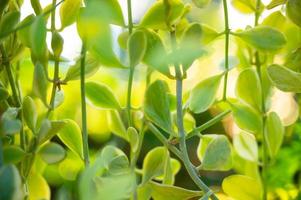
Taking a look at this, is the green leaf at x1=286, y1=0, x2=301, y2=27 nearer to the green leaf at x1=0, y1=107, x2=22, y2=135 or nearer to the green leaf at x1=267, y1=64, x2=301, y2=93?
the green leaf at x1=267, y1=64, x2=301, y2=93

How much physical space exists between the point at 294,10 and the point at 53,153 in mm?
159

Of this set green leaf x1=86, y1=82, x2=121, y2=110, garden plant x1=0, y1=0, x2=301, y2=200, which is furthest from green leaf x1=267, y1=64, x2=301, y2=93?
green leaf x1=86, y1=82, x2=121, y2=110

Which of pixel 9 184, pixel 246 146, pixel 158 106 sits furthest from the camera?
pixel 246 146

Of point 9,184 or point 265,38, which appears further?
point 265,38

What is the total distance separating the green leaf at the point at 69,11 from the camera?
0.35 meters

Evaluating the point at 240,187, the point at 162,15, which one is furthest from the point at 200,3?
the point at 240,187

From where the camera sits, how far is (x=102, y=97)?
375 millimetres

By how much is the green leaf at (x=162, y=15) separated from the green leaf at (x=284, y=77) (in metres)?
0.06

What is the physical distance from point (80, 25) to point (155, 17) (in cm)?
4

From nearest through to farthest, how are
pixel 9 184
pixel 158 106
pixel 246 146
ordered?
pixel 9 184, pixel 158 106, pixel 246 146

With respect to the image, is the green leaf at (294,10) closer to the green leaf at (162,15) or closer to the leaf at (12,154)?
the green leaf at (162,15)

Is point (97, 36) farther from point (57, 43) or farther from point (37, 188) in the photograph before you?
point (37, 188)

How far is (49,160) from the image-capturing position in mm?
301

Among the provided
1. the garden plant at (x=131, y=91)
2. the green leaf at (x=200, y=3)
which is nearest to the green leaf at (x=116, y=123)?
the garden plant at (x=131, y=91)
